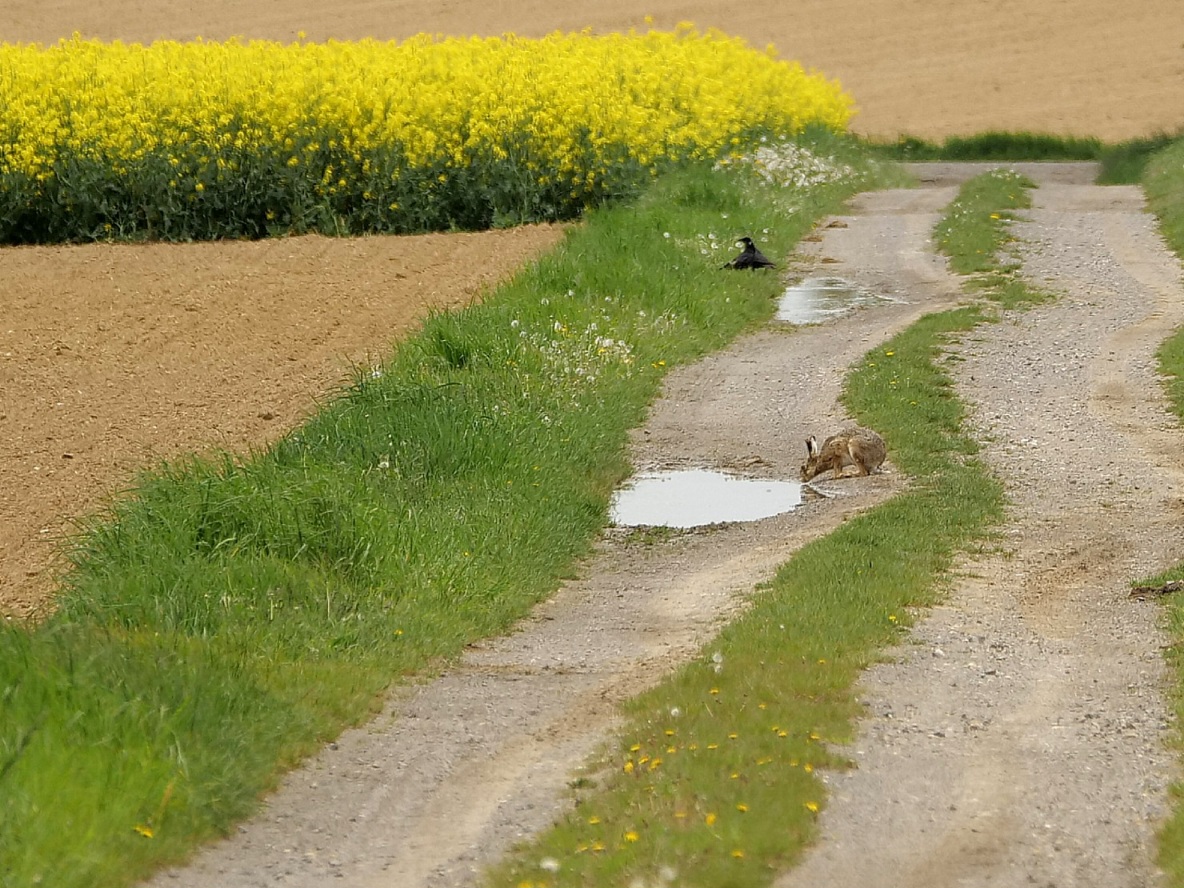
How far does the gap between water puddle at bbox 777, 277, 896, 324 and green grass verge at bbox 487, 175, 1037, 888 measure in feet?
18.7

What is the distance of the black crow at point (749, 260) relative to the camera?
17.9 meters

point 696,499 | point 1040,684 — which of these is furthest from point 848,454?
point 1040,684

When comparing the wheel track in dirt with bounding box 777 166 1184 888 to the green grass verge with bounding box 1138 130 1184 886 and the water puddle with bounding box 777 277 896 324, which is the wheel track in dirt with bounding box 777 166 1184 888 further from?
the water puddle with bounding box 777 277 896 324

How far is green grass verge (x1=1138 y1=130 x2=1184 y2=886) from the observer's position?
5.33 metres

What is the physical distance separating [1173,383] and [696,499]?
4584 mm

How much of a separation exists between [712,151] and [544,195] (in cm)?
249

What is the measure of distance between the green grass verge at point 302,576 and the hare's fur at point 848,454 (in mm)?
1239

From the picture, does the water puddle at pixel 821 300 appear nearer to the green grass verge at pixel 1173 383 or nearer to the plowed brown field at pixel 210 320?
the plowed brown field at pixel 210 320

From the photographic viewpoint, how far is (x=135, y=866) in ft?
17.1

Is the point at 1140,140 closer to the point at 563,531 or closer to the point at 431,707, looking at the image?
the point at 563,531

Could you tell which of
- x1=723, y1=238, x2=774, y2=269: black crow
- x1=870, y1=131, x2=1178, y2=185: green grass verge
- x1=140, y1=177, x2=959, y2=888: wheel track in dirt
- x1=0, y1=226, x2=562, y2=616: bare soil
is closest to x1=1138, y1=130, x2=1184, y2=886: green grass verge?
x1=140, y1=177, x2=959, y2=888: wheel track in dirt

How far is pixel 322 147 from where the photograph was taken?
22.9 m

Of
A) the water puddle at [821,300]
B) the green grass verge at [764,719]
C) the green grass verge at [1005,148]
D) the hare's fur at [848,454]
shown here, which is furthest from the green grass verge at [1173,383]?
the green grass verge at [1005,148]

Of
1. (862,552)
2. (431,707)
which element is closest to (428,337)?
(862,552)
